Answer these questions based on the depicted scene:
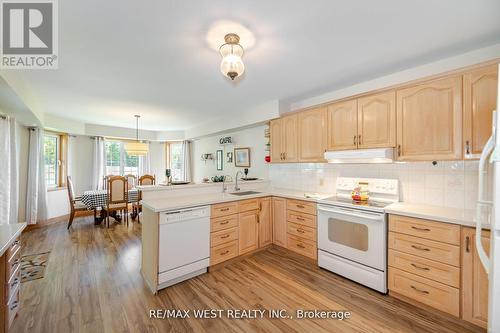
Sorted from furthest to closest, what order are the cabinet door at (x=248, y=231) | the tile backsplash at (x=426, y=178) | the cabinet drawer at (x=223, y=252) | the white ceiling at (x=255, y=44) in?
the cabinet door at (x=248, y=231), the cabinet drawer at (x=223, y=252), the tile backsplash at (x=426, y=178), the white ceiling at (x=255, y=44)

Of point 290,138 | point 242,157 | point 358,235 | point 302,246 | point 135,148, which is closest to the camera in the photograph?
point 358,235

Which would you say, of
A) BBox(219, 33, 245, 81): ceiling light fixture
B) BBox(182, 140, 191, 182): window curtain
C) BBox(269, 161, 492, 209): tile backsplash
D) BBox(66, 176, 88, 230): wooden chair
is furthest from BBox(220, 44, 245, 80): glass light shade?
BBox(182, 140, 191, 182): window curtain

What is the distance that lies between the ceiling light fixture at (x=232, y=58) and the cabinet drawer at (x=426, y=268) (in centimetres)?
228

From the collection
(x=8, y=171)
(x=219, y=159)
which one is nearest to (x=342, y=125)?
(x=219, y=159)

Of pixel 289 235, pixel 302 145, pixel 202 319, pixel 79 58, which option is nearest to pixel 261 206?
pixel 289 235

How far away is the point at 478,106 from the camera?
178cm

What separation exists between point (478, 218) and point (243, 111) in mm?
3517

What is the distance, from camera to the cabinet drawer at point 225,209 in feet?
8.53

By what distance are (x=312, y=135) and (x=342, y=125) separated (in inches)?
18.2

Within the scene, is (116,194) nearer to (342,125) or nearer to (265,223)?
(265,223)

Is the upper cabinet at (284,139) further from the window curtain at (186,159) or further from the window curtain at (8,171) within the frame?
the window curtain at (8,171)

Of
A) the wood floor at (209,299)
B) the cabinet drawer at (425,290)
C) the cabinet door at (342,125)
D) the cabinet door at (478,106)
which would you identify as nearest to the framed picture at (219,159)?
the wood floor at (209,299)

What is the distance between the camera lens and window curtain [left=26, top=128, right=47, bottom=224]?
4.15 meters

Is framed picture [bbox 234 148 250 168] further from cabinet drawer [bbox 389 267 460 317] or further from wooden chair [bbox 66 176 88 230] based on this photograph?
wooden chair [bbox 66 176 88 230]
